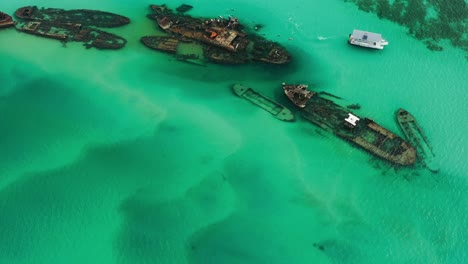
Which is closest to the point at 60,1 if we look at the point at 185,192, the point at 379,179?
the point at 185,192

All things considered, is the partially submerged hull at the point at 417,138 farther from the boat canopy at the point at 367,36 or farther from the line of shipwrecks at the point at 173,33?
the line of shipwrecks at the point at 173,33

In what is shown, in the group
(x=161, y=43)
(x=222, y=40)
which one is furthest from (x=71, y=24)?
(x=222, y=40)

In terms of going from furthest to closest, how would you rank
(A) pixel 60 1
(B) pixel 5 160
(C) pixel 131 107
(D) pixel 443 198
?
1. (A) pixel 60 1
2. (C) pixel 131 107
3. (B) pixel 5 160
4. (D) pixel 443 198

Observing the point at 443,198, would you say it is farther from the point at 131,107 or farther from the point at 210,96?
the point at 131,107

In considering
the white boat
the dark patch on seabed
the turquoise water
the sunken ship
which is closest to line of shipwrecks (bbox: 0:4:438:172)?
the sunken ship

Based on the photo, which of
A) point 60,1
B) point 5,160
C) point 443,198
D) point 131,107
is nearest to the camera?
point 443,198

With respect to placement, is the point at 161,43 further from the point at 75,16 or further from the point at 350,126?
the point at 350,126

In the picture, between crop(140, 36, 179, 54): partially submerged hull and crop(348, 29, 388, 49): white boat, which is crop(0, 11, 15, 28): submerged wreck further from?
crop(348, 29, 388, 49): white boat
